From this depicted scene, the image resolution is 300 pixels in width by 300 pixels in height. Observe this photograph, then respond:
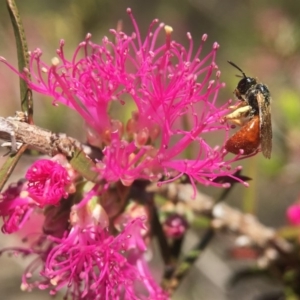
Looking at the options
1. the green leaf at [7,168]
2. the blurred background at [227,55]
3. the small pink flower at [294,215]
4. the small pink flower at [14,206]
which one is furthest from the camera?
the blurred background at [227,55]

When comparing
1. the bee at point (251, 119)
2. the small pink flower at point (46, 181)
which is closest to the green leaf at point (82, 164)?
the small pink flower at point (46, 181)

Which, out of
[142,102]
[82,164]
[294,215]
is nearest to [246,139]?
[142,102]

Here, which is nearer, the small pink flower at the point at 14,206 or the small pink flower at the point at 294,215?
the small pink flower at the point at 14,206

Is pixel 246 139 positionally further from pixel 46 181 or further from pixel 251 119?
pixel 46 181

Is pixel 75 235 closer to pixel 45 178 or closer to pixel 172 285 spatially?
pixel 45 178

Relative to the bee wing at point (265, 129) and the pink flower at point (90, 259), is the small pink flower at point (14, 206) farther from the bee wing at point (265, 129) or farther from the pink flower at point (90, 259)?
Result: the bee wing at point (265, 129)

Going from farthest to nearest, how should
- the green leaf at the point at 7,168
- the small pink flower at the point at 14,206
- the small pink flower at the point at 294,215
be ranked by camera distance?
the small pink flower at the point at 294,215, the small pink flower at the point at 14,206, the green leaf at the point at 7,168

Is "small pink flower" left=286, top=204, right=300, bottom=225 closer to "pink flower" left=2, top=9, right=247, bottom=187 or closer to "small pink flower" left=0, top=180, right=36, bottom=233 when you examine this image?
"pink flower" left=2, top=9, right=247, bottom=187
